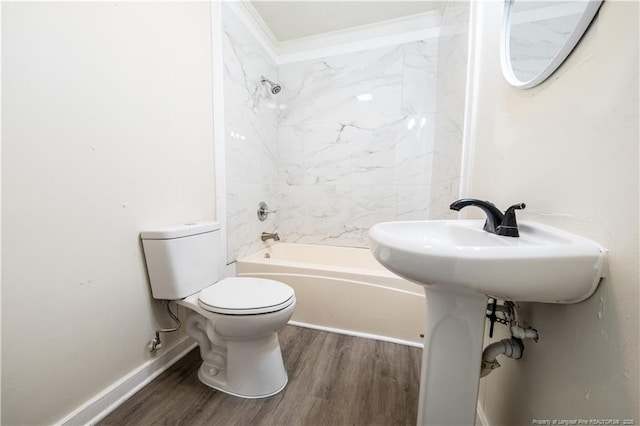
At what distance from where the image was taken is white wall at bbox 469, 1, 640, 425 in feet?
1.36

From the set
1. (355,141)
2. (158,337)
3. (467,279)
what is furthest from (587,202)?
(355,141)

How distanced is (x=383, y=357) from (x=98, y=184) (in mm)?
1542

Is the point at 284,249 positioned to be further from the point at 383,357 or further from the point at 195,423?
the point at 195,423

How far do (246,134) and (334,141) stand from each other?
0.77 m

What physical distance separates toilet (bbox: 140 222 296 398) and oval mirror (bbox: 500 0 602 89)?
115cm

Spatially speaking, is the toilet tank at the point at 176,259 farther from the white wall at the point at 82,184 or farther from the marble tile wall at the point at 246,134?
the marble tile wall at the point at 246,134

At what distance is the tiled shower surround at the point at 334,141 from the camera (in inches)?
69.0

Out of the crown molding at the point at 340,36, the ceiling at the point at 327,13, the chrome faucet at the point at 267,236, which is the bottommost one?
the chrome faucet at the point at 267,236

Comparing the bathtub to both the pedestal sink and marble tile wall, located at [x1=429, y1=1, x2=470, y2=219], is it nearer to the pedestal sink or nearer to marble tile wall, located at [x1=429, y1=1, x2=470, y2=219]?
marble tile wall, located at [x1=429, y1=1, x2=470, y2=219]

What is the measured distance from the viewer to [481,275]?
0.47 meters

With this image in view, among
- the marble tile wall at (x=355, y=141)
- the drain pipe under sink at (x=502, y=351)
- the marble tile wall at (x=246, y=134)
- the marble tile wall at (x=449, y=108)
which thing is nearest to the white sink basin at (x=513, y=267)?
the drain pipe under sink at (x=502, y=351)

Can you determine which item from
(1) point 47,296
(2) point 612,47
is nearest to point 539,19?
(2) point 612,47

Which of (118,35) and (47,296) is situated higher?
(118,35)

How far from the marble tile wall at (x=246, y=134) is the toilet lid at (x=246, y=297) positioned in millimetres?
539
